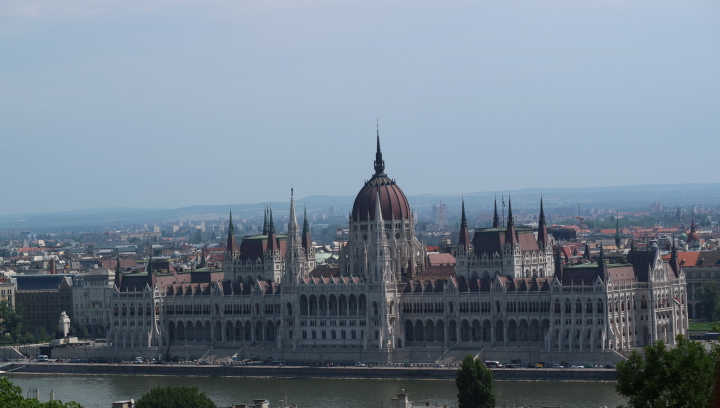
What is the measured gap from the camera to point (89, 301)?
456 ft

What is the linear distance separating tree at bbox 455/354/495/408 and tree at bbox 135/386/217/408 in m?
12.2

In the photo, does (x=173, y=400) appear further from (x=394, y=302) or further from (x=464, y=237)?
(x=464, y=237)

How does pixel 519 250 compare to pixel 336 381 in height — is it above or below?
above

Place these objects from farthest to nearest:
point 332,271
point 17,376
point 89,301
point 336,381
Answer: point 89,301 < point 332,271 < point 17,376 < point 336,381

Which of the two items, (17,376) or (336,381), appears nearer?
(336,381)

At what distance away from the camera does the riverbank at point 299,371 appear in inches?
4070

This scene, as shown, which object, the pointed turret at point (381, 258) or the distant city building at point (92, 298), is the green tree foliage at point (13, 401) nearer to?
the pointed turret at point (381, 258)

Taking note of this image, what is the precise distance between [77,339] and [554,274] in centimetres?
3633

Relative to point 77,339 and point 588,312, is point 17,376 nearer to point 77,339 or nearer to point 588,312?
point 77,339

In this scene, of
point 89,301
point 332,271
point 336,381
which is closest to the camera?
point 336,381

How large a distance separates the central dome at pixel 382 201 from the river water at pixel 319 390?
50.0 feet

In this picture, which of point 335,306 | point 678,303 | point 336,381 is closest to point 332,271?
point 335,306

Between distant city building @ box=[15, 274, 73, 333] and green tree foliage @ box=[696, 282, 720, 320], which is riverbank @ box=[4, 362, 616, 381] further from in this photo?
green tree foliage @ box=[696, 282, 720, 320]

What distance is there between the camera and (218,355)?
Result: 119 meters
